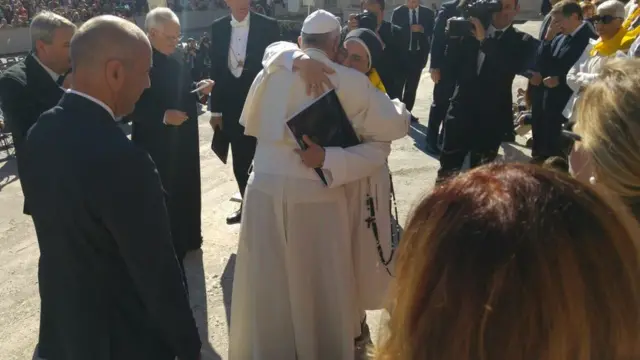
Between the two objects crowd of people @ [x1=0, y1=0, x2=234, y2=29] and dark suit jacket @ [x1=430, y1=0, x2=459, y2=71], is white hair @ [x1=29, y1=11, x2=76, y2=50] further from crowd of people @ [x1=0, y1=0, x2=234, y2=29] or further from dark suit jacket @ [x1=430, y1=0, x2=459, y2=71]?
crowd of people @ [x1=0, y1=0, x2=234, y2=29]

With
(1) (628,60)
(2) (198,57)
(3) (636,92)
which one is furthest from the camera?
(2) (198,57)

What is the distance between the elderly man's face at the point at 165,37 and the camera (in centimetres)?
383

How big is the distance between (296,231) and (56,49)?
Result: 2.05 meters

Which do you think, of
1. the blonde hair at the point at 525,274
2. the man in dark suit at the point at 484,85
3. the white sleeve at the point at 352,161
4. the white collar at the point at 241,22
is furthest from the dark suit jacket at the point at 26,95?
the blonde hair at the point at 525,274

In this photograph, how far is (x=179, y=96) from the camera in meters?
3.97

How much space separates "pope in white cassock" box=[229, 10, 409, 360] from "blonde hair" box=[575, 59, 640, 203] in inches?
48.4

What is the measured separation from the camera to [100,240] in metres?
1.92

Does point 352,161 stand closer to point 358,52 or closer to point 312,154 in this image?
point 312,154

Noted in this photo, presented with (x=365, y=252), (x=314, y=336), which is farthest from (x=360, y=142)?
(x=314, y=336)

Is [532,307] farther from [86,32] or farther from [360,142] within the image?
[360,142]

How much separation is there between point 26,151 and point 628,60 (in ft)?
6.58

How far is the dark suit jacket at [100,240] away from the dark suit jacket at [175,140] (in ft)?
6.45

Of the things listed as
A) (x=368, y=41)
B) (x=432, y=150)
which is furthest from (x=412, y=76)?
(x=368, y=41)

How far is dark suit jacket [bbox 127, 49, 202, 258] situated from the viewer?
153 inches
